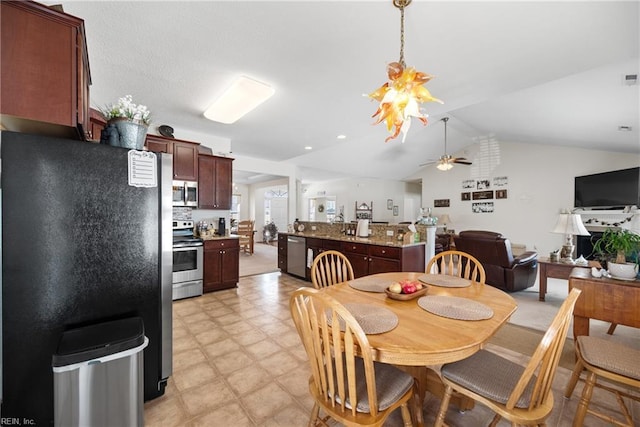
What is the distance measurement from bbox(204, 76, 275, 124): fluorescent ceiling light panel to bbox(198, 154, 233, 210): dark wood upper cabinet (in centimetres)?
98

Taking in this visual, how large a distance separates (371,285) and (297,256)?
3203mm

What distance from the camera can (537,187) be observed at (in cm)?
633

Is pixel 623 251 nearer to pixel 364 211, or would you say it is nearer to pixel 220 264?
pixel 220 264

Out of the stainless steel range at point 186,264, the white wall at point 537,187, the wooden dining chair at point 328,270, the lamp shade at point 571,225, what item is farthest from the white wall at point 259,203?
the lamp shade at point 571,225

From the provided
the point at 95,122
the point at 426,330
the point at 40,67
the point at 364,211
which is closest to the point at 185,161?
the point at 95,122

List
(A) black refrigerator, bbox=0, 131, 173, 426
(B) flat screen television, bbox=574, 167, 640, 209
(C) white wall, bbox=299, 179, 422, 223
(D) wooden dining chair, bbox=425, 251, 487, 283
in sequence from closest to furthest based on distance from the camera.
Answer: (A) black refrigerator, bbox=0, 131, 173, 426
(D) wooden dining chair, bbox=425, 251, 487, 283
(B) flat screen television, bbox=574, 167, 640, 209
(C) white wall, bbox=299, 179, 422, 223

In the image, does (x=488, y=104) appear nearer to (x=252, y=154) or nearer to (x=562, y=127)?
(x=562, y=127)

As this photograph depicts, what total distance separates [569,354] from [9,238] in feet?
13.5

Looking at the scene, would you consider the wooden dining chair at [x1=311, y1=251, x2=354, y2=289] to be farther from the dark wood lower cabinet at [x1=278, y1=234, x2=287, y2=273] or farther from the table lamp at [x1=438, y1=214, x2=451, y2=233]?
the table lamp at [x1=438, y1=214, x2=451, y2=233]

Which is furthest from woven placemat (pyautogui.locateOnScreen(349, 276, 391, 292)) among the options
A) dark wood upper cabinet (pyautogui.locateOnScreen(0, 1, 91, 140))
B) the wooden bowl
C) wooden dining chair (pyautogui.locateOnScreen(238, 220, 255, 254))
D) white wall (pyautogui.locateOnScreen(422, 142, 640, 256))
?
white wall (pyautogui.locateOnScreen(422, 142, 640, 256))

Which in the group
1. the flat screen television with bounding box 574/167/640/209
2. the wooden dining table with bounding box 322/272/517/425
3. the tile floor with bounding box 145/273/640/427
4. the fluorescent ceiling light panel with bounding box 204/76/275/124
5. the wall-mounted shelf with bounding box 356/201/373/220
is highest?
the fluorescent ceiling light panel with bounding box 204/76/275/124

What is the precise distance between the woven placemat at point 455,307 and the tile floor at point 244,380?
735mm

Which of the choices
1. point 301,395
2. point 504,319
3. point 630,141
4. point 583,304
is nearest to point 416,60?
point 504,319

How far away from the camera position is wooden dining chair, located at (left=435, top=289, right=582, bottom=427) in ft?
3.42
